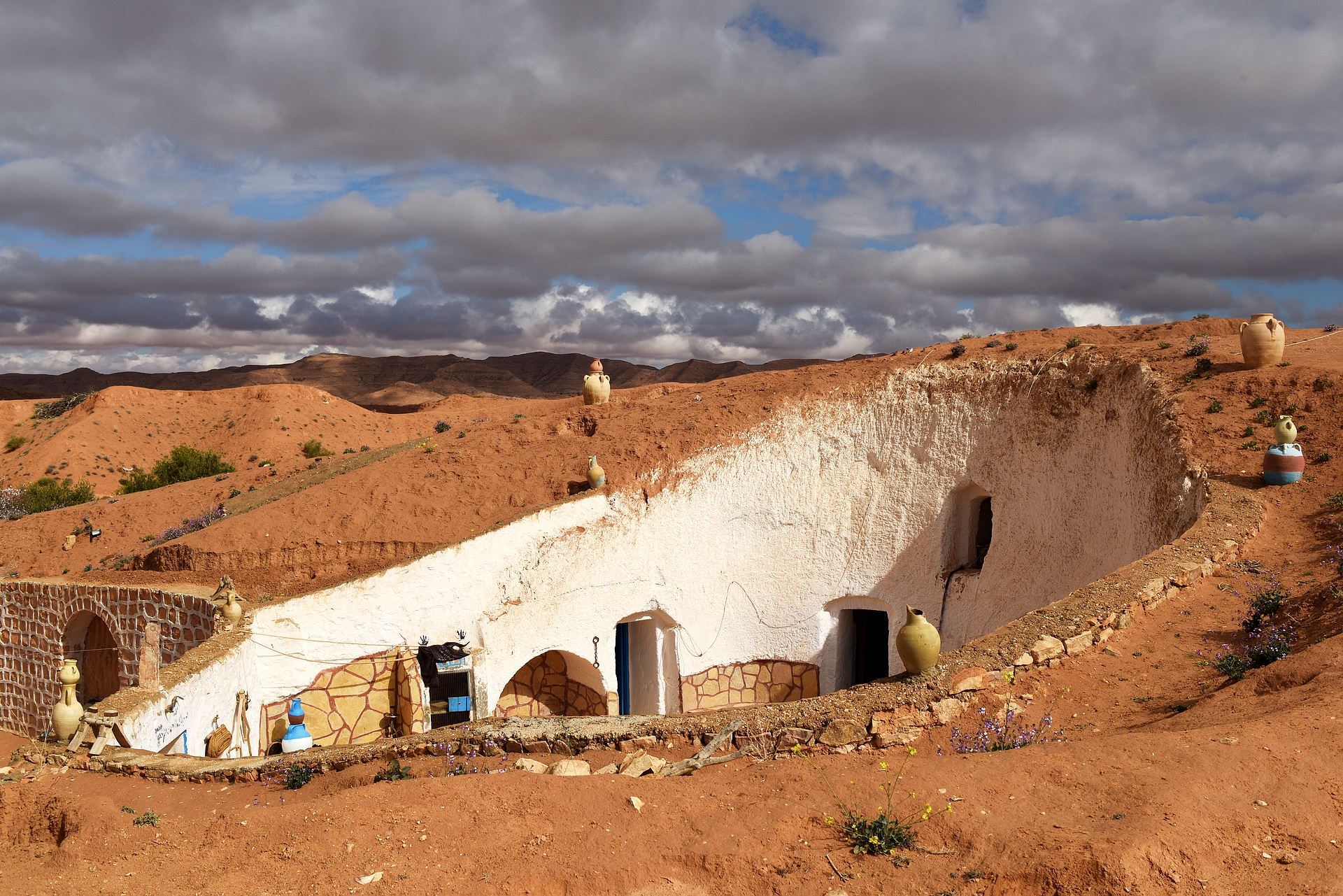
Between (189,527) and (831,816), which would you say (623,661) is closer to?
(189,527)

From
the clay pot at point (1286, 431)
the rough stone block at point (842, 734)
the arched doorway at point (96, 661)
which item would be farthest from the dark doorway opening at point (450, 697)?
the clay pot at point (1286, 431)

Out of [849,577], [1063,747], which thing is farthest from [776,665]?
[1063,747]

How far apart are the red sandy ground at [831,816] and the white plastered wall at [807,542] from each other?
240 inches

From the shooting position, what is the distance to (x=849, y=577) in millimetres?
17438

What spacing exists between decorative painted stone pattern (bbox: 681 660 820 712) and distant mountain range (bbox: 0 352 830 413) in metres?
55.8

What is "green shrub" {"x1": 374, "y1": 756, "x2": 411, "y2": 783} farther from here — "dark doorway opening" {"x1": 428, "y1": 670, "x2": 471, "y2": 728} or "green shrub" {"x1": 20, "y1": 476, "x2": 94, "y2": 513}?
"green shrub" {"x1": 20, "y1": 476, "x2": 94, "y2": 513}

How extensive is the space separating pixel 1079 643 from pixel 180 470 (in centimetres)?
2928

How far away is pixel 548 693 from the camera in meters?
16.0

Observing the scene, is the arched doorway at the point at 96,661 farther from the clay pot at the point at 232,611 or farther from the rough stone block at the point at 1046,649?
the rough stone block at the point at 1046,649

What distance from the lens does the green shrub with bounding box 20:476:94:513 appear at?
89.1ft

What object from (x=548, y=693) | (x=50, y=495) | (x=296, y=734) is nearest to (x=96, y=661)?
(x=296, y=734)

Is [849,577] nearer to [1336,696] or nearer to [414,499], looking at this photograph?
[414,499]

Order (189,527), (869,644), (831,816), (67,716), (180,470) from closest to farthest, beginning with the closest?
(831,816) → (67,716) → (869,644) → (189,527) → (180,470)

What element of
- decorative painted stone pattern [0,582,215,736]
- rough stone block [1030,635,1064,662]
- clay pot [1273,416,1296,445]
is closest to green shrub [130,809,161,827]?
decorative painted stone pattern [0,582,215,736]
